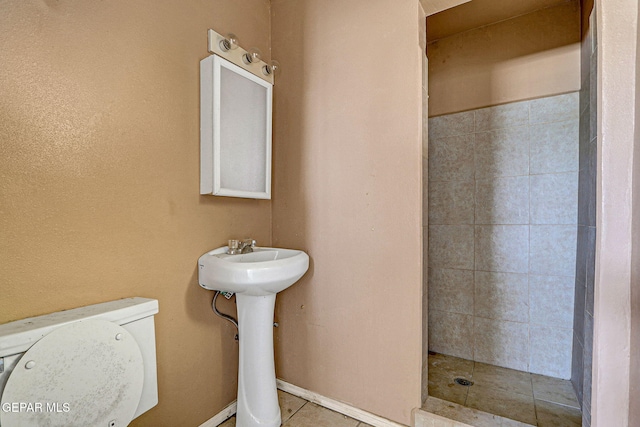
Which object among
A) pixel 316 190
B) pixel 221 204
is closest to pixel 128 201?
pixel 221 204

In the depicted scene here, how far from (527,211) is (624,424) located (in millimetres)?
1222

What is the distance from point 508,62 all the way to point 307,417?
2.52 metres

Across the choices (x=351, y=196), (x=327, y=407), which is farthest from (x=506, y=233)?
(x=327, y=407)

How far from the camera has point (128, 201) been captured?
44.9 inches

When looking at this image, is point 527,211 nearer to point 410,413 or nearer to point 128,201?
point 410,413

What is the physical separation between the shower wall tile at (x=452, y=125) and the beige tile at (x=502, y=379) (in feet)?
5.37

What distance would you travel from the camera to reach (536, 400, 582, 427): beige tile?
4.73ft

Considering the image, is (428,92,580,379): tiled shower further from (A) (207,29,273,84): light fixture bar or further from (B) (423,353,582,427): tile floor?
(A) (207,29,273,84): light fixture bar

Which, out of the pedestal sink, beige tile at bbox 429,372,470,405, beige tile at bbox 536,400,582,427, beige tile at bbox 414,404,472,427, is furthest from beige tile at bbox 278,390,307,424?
beige tile at bbox 536,400,582,427

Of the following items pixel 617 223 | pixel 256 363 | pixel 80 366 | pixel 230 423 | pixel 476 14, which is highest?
pixel 476 14

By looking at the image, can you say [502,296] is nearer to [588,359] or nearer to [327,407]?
[588,359]

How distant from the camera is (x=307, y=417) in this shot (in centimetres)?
153

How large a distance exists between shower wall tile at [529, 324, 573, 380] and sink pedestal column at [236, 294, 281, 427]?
168cm

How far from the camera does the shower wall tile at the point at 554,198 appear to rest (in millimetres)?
1802
